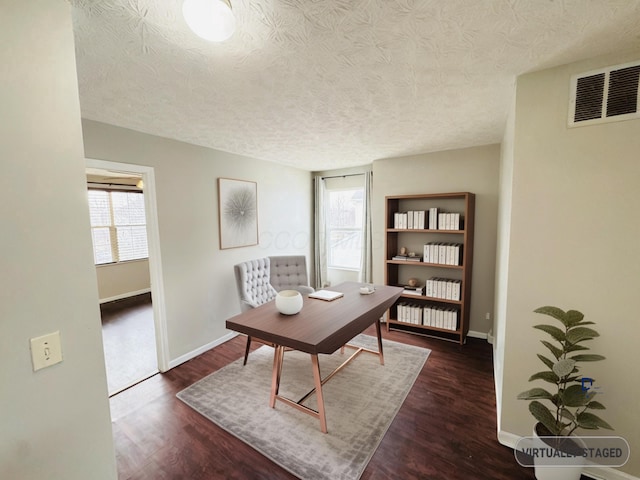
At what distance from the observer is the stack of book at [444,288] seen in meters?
3.36

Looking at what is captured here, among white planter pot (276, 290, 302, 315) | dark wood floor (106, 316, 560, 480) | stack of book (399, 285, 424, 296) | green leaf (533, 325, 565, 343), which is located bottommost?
dark wood floor (106, 316, 560, 480)

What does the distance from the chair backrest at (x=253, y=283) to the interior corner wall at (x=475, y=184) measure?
2.14m

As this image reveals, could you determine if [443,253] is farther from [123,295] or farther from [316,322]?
[123,295]

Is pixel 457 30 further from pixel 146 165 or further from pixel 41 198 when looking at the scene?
pixel 146 165

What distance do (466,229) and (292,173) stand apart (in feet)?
8.90

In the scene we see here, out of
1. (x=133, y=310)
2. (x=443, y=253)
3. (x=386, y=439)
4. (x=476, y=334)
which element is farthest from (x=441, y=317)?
(x=133, y=310)

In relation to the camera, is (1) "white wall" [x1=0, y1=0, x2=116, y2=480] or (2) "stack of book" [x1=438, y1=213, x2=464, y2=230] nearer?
(1) "white wall" [x1=0, y1=0, x2=116, y2=480]

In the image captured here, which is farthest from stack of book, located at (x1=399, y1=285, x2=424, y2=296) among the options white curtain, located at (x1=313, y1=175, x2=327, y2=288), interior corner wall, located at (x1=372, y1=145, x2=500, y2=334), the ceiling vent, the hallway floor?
the hallway floor

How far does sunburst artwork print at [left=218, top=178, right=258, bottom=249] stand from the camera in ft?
11.2

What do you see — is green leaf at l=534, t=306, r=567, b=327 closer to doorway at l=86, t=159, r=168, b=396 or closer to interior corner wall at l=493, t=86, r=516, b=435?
interior corner wall at l=493, t=86, r=516, b=435

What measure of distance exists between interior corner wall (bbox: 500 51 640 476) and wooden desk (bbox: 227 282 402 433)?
1.14 meters

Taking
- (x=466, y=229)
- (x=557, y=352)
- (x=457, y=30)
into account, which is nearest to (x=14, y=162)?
(x=457, y=30)

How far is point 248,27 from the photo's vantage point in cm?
118

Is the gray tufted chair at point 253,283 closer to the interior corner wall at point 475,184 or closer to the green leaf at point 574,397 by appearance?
the interior corner wall at point 475,184
